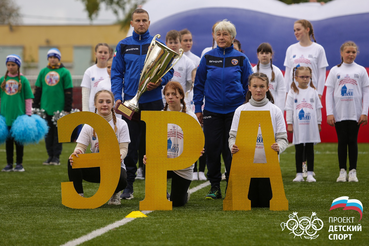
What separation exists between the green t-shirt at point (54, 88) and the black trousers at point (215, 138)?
4.65 metres

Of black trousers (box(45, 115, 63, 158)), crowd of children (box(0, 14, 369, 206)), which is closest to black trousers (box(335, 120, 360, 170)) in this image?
crowd of children (box(0, 14, 369, 206))

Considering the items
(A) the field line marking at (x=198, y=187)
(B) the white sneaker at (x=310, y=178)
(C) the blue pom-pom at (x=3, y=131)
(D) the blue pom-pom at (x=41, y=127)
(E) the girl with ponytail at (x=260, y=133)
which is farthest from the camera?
(D) the blue pom-pom at (x=41, y=127)

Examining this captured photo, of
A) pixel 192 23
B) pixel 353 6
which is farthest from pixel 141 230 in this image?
pixel 353 6

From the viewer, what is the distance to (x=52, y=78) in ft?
31.6

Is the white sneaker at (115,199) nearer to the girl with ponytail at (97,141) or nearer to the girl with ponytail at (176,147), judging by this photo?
the girl with ponytail at (97,141)

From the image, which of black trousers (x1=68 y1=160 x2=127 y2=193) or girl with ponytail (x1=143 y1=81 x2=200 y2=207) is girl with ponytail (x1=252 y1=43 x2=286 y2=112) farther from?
black trousers (x1=68 y1=160 x2=127 y2=193)

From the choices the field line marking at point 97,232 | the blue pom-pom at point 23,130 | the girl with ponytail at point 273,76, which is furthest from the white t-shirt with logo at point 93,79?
the field line marking at point 97,232

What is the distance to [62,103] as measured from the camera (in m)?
9.64

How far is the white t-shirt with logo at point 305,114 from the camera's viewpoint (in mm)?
7105

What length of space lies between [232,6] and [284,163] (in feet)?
17.7

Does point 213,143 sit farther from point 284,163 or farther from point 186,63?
point 284,163

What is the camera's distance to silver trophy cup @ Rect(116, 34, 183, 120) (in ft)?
17.7

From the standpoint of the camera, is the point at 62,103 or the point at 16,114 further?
the point at 62,103

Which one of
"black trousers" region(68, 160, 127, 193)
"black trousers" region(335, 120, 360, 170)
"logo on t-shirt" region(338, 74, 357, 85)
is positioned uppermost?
"logo on t-shirt" region(338, 74, 357, 85)
